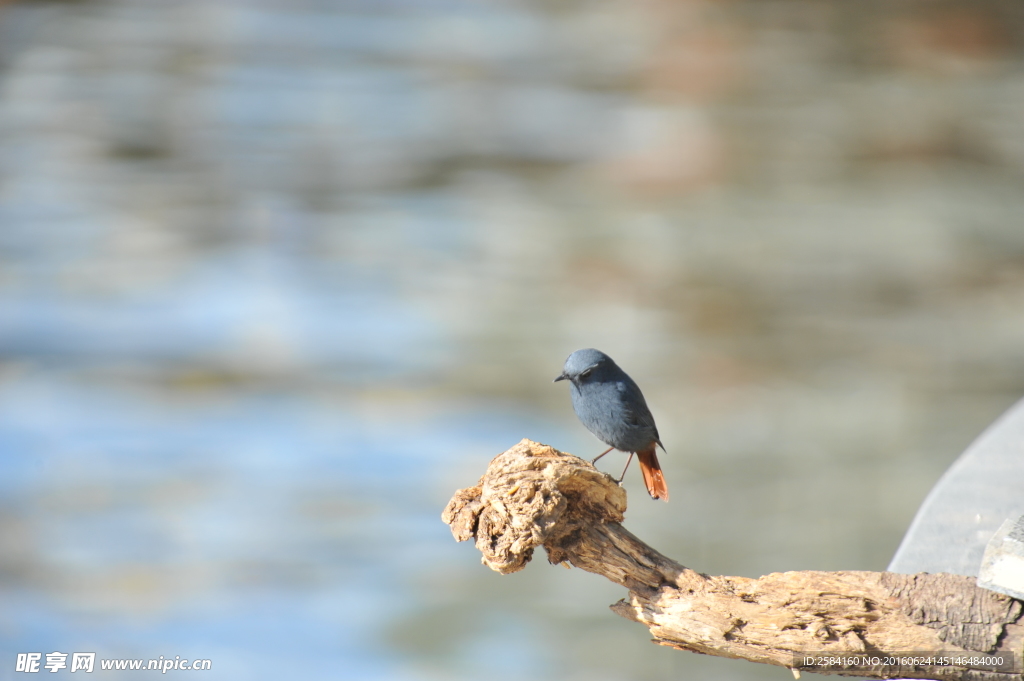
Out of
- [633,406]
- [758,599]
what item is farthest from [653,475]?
[758,599]

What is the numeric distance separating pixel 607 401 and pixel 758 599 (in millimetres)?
381

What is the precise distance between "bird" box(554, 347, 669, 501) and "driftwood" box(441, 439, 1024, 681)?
0.47ft

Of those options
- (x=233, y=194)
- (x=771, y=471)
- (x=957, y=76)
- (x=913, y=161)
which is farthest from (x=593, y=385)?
(x=957, y=76)

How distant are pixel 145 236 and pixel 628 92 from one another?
1561 millimetres

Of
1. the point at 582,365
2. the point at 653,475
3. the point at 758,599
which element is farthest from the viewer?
the point at 653,475

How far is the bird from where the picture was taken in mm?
1260

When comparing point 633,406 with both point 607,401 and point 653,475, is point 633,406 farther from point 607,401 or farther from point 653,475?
point 653,475

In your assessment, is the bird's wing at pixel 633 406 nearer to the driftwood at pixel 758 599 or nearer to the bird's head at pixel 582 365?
the bird's head at pixel 582 365

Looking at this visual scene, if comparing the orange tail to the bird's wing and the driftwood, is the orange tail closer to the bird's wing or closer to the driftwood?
the bird's wing

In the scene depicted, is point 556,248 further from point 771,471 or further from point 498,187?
point 771,471

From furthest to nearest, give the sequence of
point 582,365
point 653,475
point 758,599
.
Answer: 1. point 653,475
2. point 582,365
3. point 758,599

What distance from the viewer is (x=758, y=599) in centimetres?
112

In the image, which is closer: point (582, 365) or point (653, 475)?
point (582, 365)

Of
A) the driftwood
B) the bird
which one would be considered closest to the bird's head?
the bird
